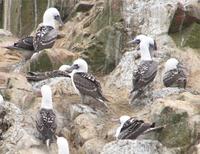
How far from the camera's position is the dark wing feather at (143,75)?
57.1 feet

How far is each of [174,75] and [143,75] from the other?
1.07 metres

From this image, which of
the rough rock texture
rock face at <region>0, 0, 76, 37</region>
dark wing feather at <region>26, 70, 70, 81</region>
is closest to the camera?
dark wing feather at <region>26, 70, 70, 81</region>

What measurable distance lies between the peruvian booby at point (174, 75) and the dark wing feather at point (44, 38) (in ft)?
9.95

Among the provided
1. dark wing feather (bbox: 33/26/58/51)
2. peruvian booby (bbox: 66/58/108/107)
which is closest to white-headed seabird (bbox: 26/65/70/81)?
peruvian booby (bbox: 66/58/108/107)

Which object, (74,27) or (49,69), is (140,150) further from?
(74,27)

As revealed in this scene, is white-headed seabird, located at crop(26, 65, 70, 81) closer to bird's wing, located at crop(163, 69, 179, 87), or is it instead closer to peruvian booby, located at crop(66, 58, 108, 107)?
peruvian booby, located at crop(66, 58, 108, 107)

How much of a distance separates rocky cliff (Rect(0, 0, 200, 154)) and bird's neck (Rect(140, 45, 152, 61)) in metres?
0.73

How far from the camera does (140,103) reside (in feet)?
57.8

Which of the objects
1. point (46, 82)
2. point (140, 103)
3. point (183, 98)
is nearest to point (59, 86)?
point (46, 82)

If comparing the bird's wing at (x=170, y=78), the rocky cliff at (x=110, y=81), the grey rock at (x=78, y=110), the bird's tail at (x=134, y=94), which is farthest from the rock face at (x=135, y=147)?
the bird's wing at (x=170, y=78)

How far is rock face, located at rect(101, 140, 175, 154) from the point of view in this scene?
14320 mm

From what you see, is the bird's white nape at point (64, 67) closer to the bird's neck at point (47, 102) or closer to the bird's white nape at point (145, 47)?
the bird's white nape at point (145, 47)

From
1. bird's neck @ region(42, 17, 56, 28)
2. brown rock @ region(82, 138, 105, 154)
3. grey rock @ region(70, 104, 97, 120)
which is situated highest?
bird's neck @ region(42, 17, 56, 28)

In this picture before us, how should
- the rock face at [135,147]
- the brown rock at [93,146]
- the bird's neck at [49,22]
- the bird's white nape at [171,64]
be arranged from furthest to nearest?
the bird's neck at [49,22]
the bird's white nape at [171,64]
the brown rock at [93,146]
the rock face at [135,147]
